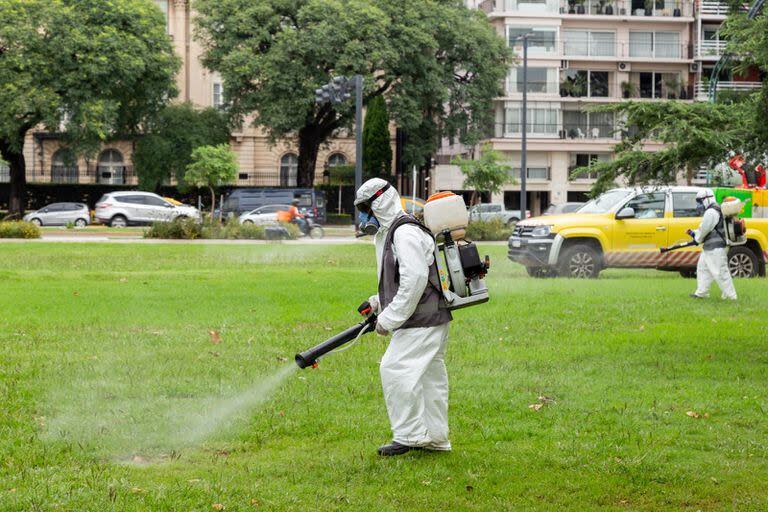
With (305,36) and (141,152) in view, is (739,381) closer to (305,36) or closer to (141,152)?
(305,36)

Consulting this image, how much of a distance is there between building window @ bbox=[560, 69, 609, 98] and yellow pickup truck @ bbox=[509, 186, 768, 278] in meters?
43.6

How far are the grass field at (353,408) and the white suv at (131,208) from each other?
31810mm

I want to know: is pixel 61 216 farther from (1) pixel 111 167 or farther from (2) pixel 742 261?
(2) pixel 742 261

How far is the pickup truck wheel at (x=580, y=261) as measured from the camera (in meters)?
21.5

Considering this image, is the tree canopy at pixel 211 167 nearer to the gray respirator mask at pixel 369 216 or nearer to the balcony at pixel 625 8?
the balcony at pixel 625 8

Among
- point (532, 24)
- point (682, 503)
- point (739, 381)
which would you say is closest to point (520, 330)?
point (739, 381)

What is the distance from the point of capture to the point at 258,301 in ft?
52.4

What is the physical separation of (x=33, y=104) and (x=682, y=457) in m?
44.0

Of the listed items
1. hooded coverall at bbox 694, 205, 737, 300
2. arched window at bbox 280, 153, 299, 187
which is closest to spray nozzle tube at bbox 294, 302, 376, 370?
hooded coverall at bbox 694, 205, 737, 300

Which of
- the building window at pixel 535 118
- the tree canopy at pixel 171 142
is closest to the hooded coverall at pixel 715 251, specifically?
the tree canopy at pixel 171 142

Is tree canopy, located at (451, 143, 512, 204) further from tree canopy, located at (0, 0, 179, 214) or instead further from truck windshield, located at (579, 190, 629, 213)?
truck windshield, located at (579, 190, 629, 213)

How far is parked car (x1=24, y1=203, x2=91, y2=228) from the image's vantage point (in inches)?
1953

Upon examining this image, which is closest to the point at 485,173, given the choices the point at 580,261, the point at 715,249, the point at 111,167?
the point at 111,167

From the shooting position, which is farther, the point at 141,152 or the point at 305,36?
the point at 141,152
